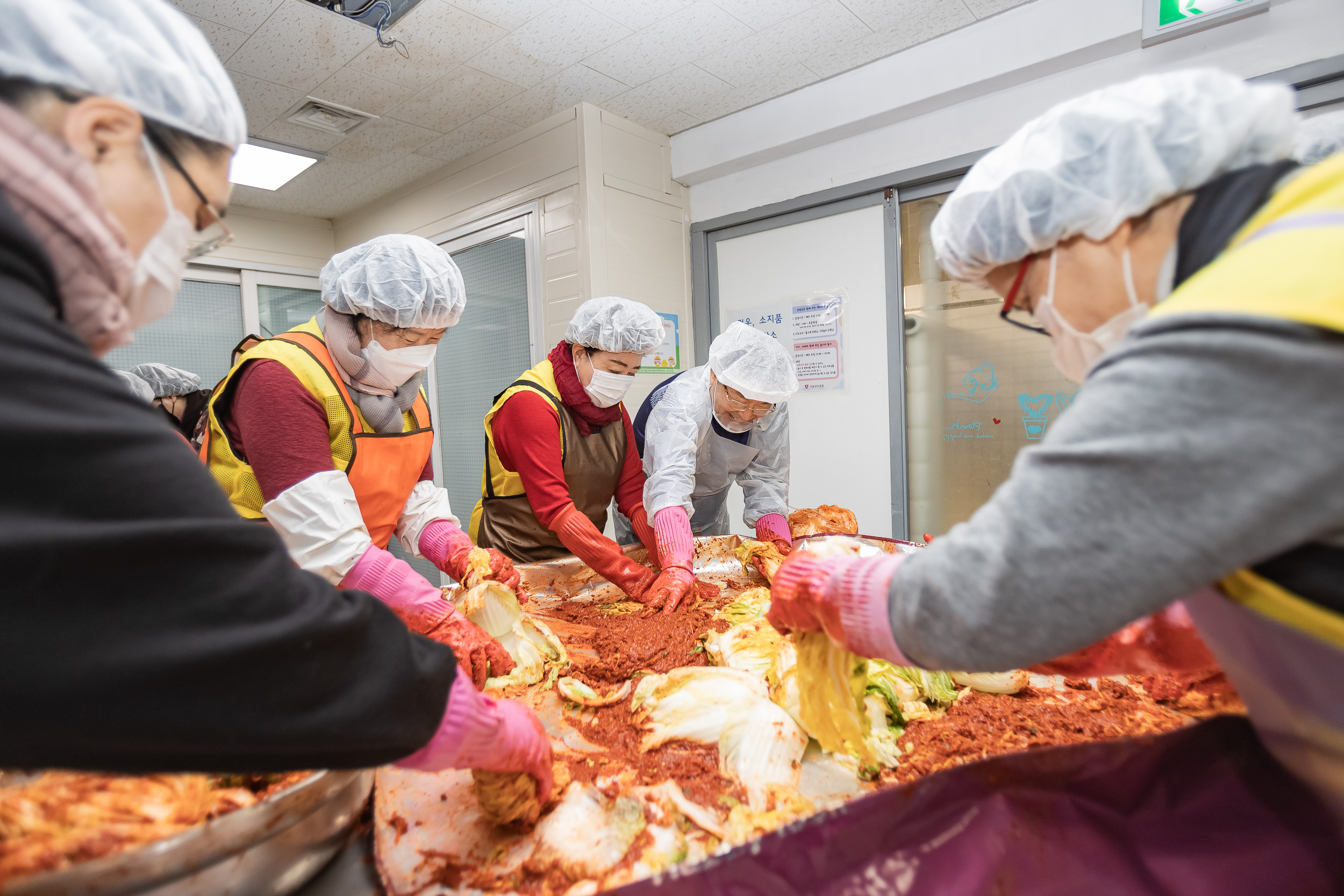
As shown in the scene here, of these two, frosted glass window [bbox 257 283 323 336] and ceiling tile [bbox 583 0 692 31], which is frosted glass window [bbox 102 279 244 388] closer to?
frosted glass window [bbox 257 283 323 336]

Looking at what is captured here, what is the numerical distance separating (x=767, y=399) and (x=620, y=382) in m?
0.60

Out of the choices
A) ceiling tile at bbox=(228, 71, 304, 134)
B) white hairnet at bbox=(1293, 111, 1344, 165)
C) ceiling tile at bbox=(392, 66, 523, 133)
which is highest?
ceiling tile at bbox=(392, 66, 523, 133)

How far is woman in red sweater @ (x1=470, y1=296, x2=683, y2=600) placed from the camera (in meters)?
2.43

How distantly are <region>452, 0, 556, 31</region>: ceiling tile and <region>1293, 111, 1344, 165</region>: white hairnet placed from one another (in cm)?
279

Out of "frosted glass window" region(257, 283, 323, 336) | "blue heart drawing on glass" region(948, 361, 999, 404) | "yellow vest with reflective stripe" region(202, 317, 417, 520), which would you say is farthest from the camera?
"frosted glass window" region(257, 283, 323, 336)

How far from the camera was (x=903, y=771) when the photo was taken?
45.0 inches

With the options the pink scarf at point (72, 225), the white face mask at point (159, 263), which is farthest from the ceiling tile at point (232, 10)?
the pink scarf at point (72, 225)

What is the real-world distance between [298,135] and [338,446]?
3246 mm

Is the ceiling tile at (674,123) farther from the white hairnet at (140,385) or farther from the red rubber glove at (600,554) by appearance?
the white hairnet at (140,385)

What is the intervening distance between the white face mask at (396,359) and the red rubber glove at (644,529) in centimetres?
103

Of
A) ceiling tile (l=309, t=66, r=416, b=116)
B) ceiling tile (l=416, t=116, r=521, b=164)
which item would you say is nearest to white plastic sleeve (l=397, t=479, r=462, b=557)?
ceiling tile (l=309, t=66, r=416, b=116)

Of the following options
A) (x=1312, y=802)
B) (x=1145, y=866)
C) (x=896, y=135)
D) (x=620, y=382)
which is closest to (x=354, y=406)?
(x=620, y=382)

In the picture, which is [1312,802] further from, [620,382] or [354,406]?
[620,382]

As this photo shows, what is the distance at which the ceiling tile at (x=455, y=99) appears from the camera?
341cm
